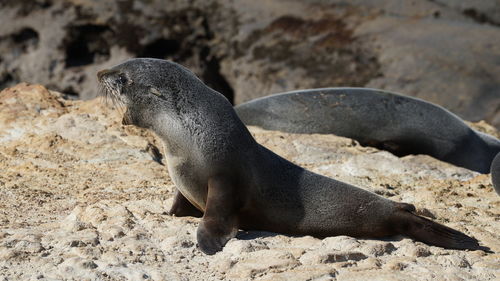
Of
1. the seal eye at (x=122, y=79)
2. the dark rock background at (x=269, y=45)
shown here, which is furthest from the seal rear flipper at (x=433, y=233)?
the dark rock background at (x=269, y=45)

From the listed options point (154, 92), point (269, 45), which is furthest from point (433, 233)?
point (269, 45)

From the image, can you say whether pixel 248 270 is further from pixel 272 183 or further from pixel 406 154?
pixel 406 154

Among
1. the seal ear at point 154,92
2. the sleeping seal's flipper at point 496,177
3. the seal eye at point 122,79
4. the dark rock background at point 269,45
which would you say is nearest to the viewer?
the seal ear at point 154,92

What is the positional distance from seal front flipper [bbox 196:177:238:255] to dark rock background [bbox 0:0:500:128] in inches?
287

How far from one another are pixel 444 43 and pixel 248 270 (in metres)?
9.25

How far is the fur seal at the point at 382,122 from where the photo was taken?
8891 millimetres

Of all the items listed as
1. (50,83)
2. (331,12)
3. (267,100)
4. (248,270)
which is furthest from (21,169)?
(331,12)

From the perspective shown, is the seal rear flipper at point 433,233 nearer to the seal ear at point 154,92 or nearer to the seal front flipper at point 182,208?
the seal front flipper at point 182,208

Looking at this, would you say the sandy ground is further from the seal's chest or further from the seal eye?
the seal eye

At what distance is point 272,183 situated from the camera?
5.06 meters

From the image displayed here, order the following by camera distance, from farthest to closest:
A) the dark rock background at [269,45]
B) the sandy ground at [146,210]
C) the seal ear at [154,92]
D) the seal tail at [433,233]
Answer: the dark rock background at [269,45], the seal ear at [154,92], the seal tail at [433,233], the sandy ground at [146,210]

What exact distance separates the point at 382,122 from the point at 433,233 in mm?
3980

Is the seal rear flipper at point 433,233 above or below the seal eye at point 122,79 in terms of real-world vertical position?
below

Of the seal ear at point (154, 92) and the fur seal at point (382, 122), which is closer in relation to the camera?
the seal ear at point (154, 92)
